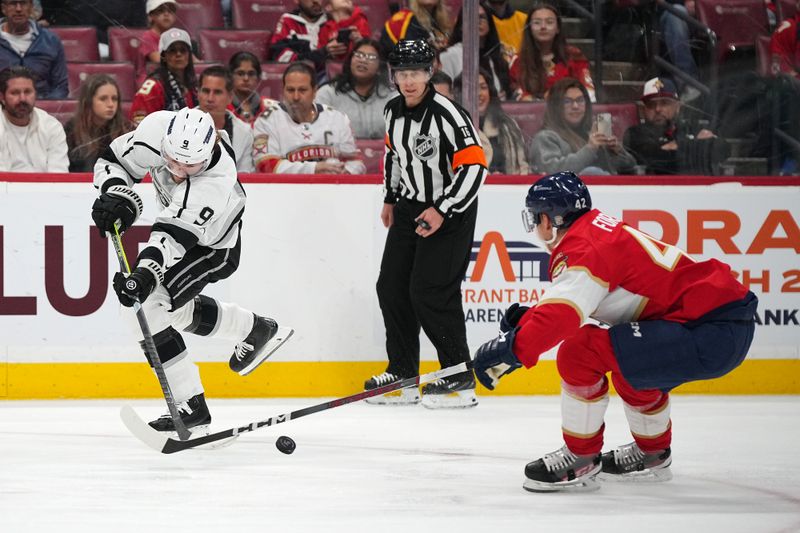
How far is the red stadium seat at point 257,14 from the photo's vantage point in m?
5.55

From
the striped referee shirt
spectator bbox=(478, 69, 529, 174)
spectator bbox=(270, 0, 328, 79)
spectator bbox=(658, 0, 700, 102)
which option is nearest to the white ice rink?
the striped referee shirt

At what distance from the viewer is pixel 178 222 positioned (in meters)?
3.73

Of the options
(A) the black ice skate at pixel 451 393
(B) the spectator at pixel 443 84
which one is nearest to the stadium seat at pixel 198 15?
(B) the spectator at pixel 443 84

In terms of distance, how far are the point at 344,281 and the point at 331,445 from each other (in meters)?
1.31

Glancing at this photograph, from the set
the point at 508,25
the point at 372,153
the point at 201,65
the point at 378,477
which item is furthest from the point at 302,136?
the point at 378,477

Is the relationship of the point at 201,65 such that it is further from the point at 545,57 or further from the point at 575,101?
the point at 575,101

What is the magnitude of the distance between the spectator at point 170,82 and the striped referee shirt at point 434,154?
1026mm

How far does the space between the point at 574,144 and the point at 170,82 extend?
5.99 feet

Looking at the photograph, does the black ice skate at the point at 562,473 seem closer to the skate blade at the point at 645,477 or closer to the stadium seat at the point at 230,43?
the skate blade at the point at 645,477

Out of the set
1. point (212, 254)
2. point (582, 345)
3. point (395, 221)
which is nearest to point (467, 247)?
point (395, 221)

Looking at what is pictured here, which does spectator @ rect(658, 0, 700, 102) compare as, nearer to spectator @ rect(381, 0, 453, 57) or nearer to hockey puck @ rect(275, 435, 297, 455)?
spectator @ rect(381, 0, 453, 57)

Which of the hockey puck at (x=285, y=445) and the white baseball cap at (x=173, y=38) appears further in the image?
the white baseball cap at (x=173, y=38)

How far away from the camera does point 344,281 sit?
16.6 ft

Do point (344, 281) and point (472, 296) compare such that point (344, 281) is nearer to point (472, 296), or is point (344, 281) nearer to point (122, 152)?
point (472, 296)
